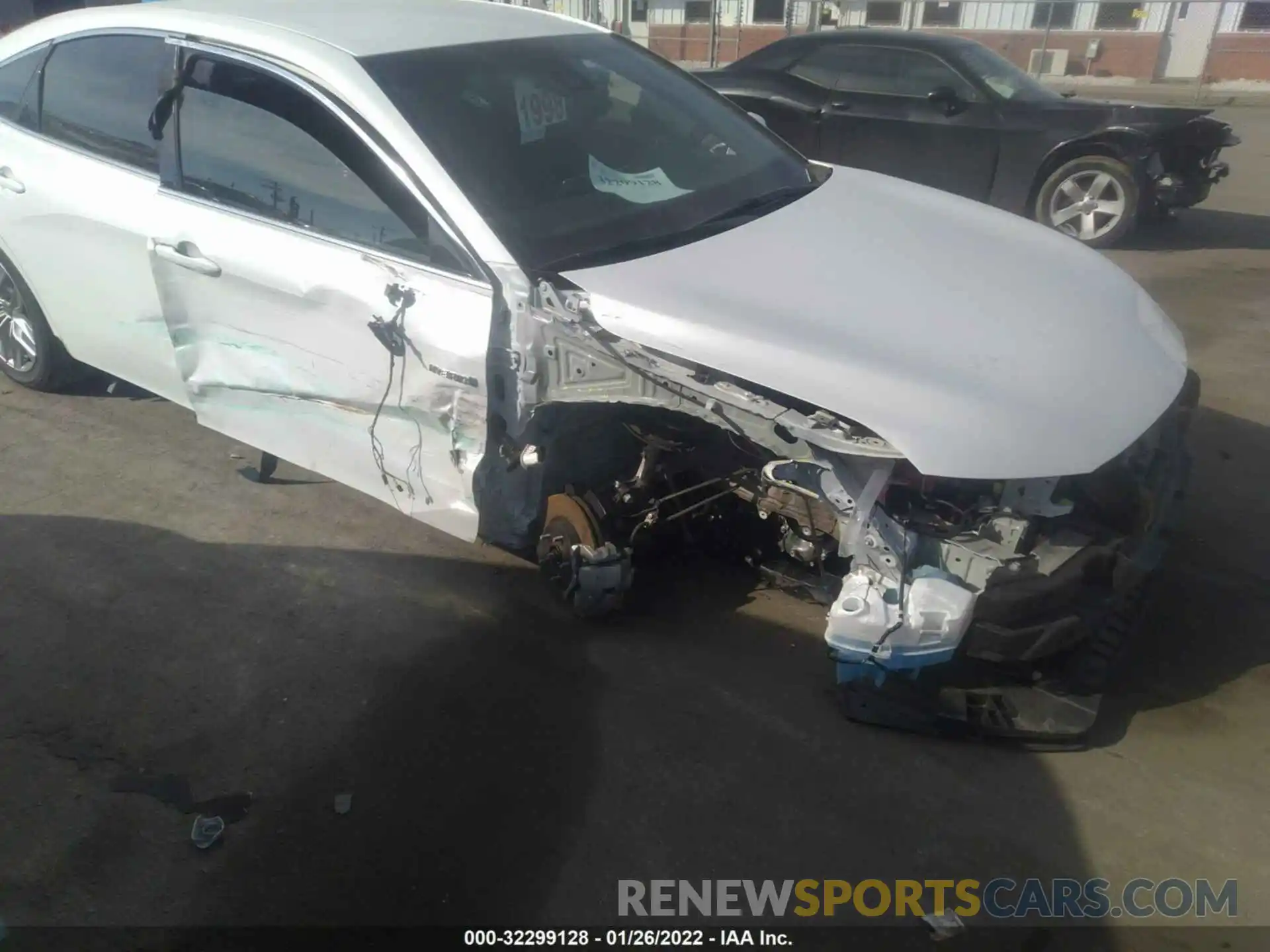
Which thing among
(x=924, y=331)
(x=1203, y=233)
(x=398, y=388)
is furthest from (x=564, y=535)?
(x=1203, y=233)

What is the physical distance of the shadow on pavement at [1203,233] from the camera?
320 inches

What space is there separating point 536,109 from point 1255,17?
2326cm

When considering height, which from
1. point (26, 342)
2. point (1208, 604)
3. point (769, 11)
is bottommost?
point (1208, 604)

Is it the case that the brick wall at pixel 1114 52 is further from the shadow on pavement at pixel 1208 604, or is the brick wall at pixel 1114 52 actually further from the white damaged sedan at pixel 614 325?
the white damaged sedan at pixel 614 325

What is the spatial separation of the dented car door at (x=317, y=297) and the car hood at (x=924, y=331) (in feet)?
1.78

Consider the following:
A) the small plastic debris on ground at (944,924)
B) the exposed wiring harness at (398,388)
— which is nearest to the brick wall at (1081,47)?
the exposed wiring harness at (398,388)

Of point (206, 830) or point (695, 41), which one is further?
point (695, 41)

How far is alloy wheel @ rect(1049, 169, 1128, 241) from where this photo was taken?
7.67 meters

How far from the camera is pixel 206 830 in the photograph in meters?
2.58

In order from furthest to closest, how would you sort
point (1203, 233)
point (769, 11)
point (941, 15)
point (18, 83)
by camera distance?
point (769, 11), point (941, 15), point (1203, 233), point (18, 83)

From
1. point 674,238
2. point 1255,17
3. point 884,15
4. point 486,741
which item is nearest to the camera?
point 486,741

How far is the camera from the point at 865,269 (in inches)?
118

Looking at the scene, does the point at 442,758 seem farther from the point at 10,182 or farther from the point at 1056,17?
the point at 1056,17

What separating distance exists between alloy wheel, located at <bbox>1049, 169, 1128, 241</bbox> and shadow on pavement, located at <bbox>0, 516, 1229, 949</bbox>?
5711 mm
